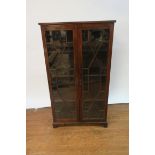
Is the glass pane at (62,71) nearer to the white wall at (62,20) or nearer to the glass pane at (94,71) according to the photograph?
the glass pane at (94,71)

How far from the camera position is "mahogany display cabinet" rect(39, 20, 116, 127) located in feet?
9.61

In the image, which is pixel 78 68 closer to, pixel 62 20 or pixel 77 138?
pixel 77 138

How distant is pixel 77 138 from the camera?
2.89m

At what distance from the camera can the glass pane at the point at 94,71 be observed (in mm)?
2956

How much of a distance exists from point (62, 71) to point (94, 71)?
444mm

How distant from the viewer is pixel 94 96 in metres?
3.19

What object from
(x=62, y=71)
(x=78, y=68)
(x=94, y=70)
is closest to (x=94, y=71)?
(x=94, y=70)

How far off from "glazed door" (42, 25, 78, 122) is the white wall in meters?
0.83

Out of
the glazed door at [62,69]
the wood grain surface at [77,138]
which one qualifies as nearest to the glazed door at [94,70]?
the glazed door at [62,69]

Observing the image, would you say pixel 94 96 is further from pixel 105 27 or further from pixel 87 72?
pixel 105 27

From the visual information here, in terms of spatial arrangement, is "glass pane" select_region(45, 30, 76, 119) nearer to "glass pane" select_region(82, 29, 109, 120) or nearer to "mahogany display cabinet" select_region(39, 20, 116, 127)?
"mahogany display cabinet" select_region(39, 20, 116, 127)

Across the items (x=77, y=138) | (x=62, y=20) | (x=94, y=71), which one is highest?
(x=62, y=20)

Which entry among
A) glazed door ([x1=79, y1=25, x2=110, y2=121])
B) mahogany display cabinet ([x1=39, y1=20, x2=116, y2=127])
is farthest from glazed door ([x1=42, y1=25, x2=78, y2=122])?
glazed door ([x1=79, y1=25, x2=110, y2=121])
